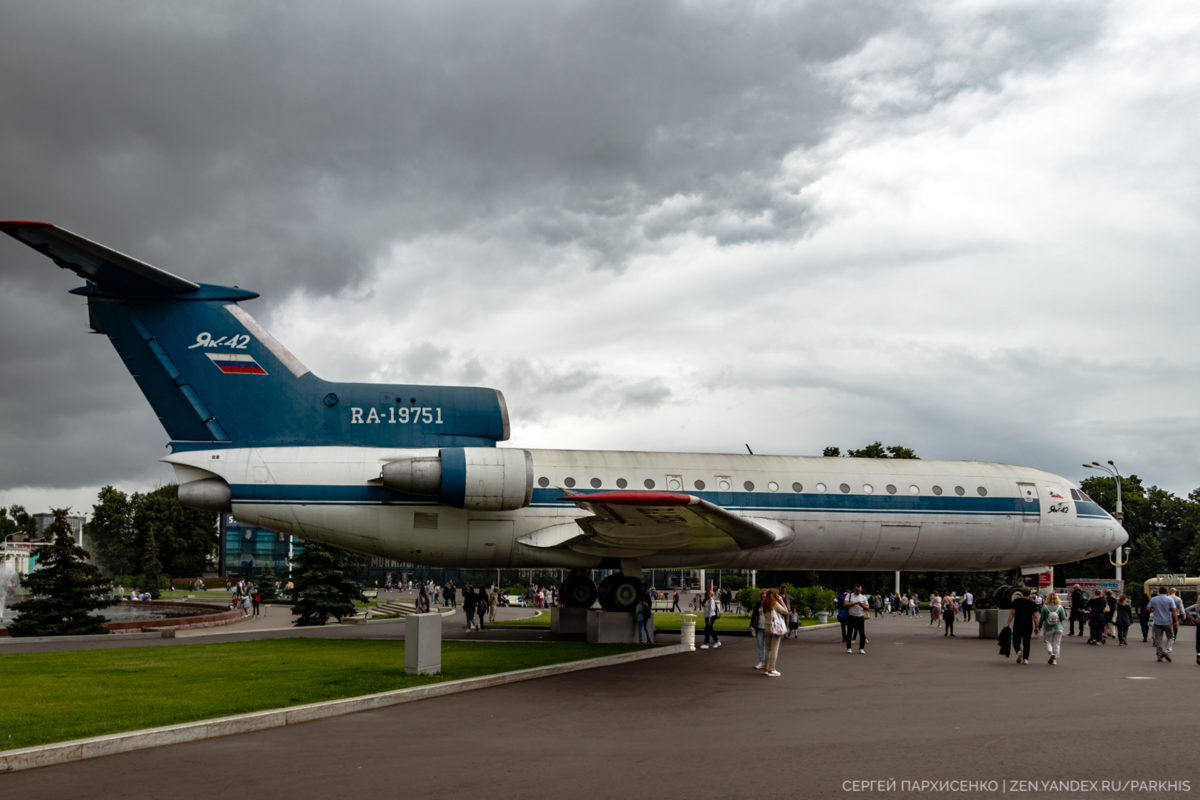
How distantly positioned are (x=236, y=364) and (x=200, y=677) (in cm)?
746

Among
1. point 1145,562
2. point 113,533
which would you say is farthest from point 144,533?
point 1145,562

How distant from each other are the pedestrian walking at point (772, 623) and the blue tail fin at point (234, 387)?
7.32 metres

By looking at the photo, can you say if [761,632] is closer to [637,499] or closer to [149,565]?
[637,499]

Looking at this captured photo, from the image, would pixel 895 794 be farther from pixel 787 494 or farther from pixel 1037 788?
pixel 787 494

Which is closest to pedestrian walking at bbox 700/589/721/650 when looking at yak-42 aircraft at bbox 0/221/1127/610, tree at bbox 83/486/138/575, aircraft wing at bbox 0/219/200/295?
yak-42 aircraft at bbox 0/221/1127/610

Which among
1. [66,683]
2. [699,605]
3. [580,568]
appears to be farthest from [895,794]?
[699,605]

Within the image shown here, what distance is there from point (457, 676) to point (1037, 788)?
795 centimetres

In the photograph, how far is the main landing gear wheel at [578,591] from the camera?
69.6 feet

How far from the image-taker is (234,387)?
56.4 ft

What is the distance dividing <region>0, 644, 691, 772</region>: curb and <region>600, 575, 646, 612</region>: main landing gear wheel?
6.61 m

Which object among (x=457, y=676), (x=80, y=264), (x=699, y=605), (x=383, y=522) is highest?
(x=80, y=264)

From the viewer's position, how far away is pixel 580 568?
19688 millimetres

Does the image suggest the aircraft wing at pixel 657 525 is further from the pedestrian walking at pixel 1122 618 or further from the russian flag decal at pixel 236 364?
the pedestrian walking at pixel 1122 618

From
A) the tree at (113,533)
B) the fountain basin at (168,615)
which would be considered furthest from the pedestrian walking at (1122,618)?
the tree at (113,533)
